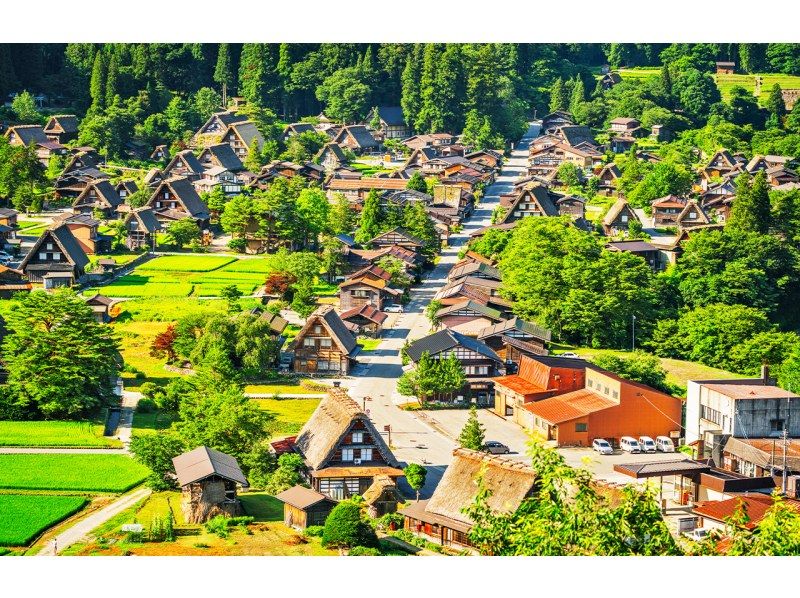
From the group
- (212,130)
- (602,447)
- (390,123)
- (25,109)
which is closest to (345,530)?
(602,447)

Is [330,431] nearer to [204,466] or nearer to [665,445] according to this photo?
[204,466]

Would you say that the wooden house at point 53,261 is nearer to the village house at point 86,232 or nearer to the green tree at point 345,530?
the village house at point 86,232

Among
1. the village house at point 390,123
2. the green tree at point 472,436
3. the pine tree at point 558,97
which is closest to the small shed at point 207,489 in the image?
the green tree at point 472,436

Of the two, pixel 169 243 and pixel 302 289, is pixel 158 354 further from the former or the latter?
pixel 169 243

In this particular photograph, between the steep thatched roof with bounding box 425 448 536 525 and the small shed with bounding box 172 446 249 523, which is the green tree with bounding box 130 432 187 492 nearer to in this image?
the small shed with bounding box 172 446 249 523

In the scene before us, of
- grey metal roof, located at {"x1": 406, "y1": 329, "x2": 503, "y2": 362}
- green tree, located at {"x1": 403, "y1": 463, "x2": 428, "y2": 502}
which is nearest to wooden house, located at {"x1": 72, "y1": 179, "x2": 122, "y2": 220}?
grey metal roof, located at {"x1": 406, "y1": 329, "x2": 503, "y2": 362}

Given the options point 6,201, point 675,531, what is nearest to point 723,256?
point 675,531
